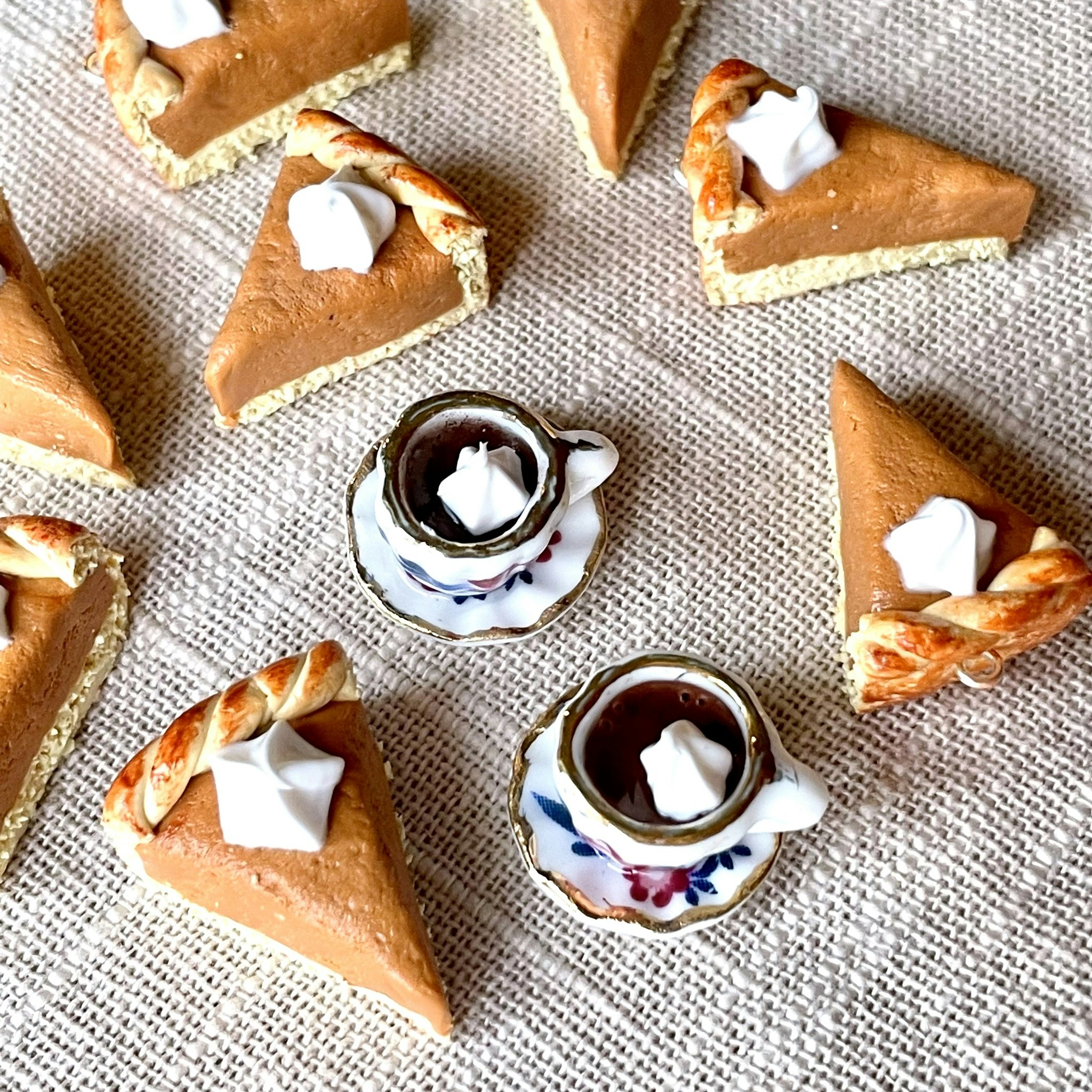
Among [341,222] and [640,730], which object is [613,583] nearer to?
[640,730]

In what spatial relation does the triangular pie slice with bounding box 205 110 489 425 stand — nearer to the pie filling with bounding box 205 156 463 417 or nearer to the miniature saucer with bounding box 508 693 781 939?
the pie filling with bounding box 205 156 463 417

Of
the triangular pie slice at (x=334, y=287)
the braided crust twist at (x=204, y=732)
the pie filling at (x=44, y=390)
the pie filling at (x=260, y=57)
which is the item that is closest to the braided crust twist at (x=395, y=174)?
the triangular pie slice at (x=334, y=287)

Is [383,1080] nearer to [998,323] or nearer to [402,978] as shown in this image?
[402,978]

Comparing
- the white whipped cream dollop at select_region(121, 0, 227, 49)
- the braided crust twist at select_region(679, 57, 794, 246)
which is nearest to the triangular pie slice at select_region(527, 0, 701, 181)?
the braided crust twist at select_region(679, 57, 794, 246)

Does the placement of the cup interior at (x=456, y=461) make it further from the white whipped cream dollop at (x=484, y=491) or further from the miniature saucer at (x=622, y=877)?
the miniature saucer at (x=622, y=877)

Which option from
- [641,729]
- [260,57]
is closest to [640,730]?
[641,729]

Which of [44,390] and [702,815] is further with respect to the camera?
[44,390]
